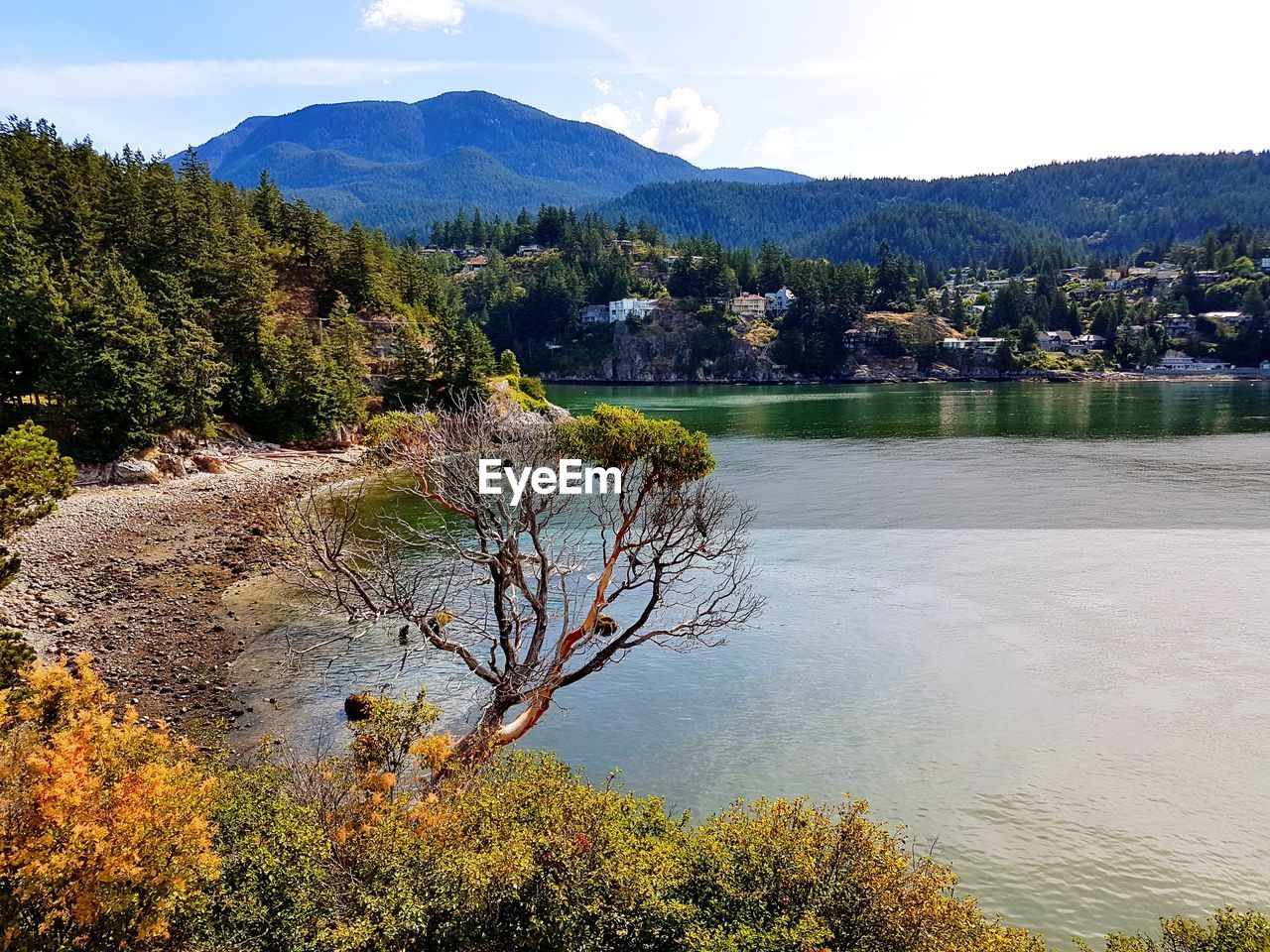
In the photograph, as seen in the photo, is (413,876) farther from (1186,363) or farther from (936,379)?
(1186,363)

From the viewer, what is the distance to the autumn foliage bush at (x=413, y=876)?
963 centimetres

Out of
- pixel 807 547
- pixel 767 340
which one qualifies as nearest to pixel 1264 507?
pixel 807 547

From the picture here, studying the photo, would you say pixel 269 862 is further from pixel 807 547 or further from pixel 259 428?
pixel 259 428

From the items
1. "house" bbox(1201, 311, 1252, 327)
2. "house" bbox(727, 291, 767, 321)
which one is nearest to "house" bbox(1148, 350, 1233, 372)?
"house" bbox(1201, 311, 1252, 327)

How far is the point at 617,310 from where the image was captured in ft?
538

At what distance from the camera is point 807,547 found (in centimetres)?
3853

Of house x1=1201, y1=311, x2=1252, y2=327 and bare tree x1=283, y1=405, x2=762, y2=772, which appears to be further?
house x1=1201, y1=311, x2=1252, y2=327

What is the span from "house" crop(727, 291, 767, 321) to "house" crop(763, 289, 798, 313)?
3293mm

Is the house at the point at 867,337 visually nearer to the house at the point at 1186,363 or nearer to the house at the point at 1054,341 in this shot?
the house at the point at 1054,341

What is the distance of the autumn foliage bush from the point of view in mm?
9633

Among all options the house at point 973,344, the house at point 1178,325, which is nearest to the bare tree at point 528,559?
the house at point 973,344

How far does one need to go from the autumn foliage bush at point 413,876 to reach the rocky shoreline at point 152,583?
39.8 ft

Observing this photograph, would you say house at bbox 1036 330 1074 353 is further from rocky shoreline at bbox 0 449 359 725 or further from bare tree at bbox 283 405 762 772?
rocky shoreline at bbox 0 449 359 725

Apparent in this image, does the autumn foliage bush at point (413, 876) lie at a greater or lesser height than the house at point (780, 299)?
lesser
